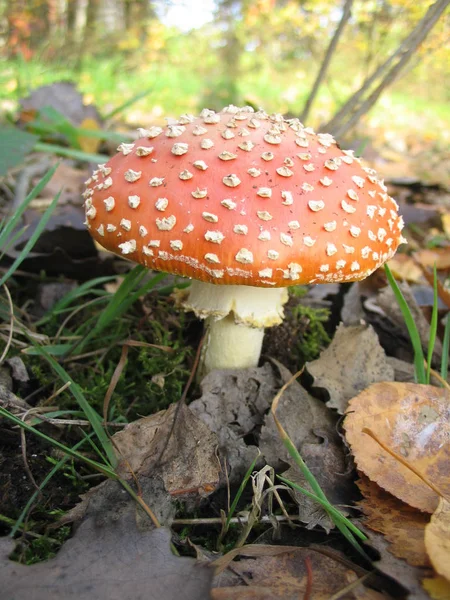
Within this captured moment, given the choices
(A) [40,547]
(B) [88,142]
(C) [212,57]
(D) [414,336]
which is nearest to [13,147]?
(B) [88,142]

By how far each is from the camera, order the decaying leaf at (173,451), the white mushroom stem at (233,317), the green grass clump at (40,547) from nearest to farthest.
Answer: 1. the green grass clump at (40,547)
2. the decaying leaf at (173,451)
3. the white mushroom stem at (233,317)

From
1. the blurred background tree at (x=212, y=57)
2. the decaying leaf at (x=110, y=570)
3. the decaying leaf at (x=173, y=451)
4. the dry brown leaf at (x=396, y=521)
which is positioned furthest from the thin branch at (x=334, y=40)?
the decaying leaf at (x=110, y=570)

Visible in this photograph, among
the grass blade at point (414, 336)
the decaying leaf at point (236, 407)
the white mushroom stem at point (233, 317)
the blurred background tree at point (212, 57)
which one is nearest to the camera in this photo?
the decaying leaf at point (236, 407)

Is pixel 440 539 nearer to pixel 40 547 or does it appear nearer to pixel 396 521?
pixel 396 521

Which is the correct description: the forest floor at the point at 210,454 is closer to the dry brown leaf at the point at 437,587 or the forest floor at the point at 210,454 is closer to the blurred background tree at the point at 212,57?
the dry brown leaf at the point at 437,587

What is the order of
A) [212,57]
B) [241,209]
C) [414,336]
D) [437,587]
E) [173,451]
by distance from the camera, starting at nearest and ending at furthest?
1. [437,587]
2. [241,209]
3. [173,451]
4. [414,336]
5. [212,57]
